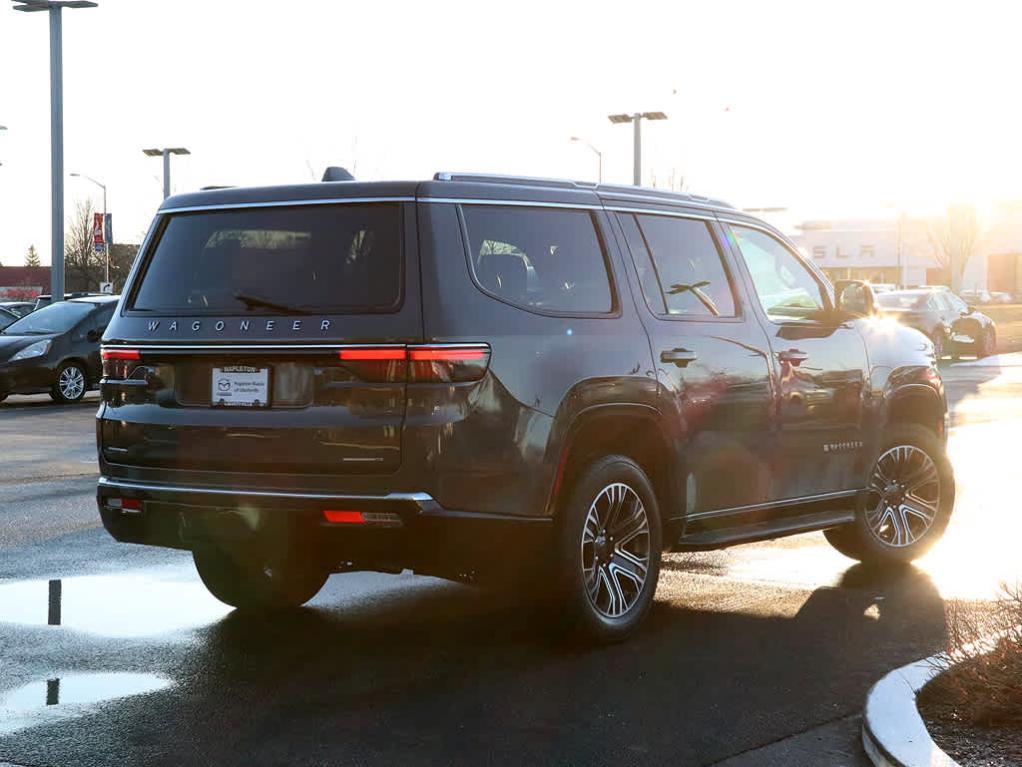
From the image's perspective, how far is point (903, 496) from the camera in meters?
9.05

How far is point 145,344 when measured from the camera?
22.1 ft

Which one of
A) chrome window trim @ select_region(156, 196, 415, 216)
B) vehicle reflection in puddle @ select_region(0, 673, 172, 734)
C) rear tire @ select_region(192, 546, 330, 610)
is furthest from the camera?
rear tire @ select_region(192, 546, 330, 610)

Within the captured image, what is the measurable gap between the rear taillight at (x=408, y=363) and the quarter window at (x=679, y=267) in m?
1.41

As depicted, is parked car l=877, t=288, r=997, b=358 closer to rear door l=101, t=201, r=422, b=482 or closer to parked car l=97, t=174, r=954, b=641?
parked car l=97, t=174, r=954, b=641

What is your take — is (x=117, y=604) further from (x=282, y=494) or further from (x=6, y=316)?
(x=6, y=316)

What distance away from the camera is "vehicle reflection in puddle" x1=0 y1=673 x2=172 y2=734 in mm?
5770

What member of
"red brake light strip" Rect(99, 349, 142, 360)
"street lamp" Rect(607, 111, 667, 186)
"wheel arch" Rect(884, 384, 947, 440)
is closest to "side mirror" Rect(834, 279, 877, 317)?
"wheel arch" Rect(884, 384, 947, 440)

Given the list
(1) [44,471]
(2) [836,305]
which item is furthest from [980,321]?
(2) [836,305]

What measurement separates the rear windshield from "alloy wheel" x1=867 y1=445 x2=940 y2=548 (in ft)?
11.7

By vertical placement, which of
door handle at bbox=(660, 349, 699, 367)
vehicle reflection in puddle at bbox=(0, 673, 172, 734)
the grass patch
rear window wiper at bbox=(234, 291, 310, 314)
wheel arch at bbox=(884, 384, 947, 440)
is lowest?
vehicle reflection in puddle at bbox=(0, 673, 172, 734)

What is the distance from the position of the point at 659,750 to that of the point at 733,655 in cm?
151

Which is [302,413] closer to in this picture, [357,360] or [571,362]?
[357,360]

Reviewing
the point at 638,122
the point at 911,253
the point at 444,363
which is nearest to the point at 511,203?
the point at 444,363

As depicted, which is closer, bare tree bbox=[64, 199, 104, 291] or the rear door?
the rear door
